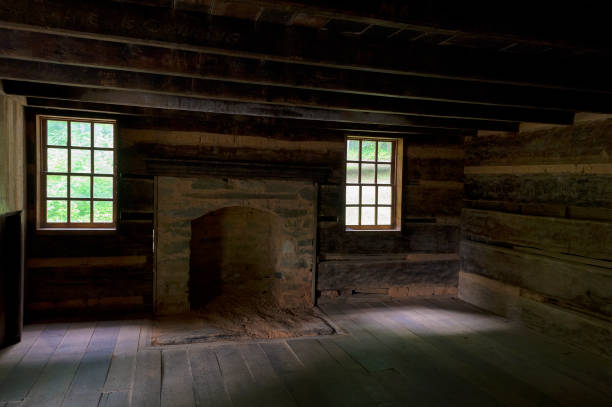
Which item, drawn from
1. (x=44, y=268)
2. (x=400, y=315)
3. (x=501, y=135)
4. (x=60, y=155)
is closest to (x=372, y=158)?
(x=501, y=135)

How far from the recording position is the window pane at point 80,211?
16.1ft

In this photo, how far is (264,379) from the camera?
351 cm

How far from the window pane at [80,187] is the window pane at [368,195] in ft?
11.3

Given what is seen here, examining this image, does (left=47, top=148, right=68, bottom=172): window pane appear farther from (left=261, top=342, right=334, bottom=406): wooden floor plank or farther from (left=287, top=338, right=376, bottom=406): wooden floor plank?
(left=287, top=338, right=376, bottom=406): wooden floor plank

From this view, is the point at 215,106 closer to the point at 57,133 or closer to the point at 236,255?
the point at 57,133

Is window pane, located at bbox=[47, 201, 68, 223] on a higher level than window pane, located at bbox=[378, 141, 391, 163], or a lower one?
lower

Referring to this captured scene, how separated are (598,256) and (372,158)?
2.86 meters

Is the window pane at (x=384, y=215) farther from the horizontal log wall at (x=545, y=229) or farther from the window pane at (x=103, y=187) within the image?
the window pane at (x=103, y=187)

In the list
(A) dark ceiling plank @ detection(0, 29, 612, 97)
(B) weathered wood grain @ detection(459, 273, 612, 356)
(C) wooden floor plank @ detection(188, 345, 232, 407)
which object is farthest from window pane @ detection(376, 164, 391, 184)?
(C) wooden floor plank @ detection(188, 345, 232, 407)

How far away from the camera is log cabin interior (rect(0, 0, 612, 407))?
2605 millimetres

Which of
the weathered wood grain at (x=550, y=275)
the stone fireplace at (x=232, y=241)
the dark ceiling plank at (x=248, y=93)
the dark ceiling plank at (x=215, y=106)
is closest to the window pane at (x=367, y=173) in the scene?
the stone fireplace at (x=232, y=241)

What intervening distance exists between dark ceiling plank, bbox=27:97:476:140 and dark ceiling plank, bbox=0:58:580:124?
114cm

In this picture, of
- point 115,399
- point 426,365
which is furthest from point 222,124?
point 426,365

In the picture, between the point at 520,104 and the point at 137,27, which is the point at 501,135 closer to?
the point at 520,104
